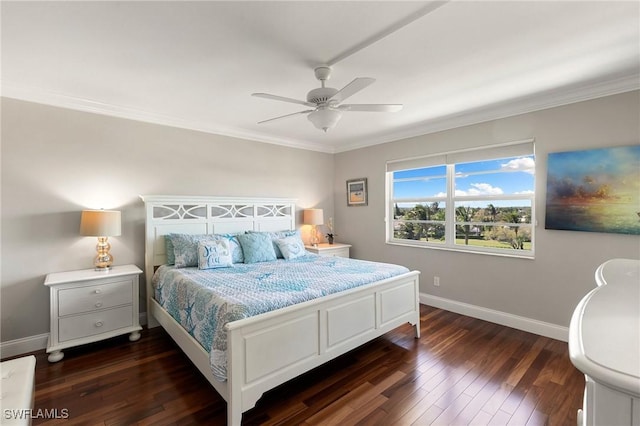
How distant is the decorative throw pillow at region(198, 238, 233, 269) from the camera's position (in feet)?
10.1

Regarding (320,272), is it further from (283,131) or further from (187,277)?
(283,131)

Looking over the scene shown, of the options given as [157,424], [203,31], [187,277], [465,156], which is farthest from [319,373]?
[465,156]

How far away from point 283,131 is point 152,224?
2.14 meters

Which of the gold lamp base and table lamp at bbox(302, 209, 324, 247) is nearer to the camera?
the gold lamp base

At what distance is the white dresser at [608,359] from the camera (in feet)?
1.81

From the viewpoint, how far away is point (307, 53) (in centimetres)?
212

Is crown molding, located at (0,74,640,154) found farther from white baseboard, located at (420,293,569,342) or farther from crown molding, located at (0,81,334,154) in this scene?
white baseboard, located at (420,293,569,342)

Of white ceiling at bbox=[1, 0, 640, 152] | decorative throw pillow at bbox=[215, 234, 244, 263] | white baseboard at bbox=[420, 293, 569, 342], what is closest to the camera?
white ceiling at bbox=[1, 0, 640, 152]

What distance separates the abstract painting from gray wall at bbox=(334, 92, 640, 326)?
3.3 inches

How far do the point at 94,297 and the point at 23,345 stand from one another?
79 centimetres

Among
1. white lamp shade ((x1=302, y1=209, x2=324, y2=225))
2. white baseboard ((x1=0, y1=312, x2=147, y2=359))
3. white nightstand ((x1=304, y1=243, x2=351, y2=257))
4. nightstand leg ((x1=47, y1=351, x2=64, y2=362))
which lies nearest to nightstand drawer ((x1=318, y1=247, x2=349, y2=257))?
white nightstand ((x1=304, y1=243, x2=351, y2=257))

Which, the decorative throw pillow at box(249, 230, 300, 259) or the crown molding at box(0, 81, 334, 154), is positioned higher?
the crown molding at box(0, 81, 334, 154)

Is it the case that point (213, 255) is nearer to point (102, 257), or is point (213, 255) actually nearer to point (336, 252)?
point (102, 257)

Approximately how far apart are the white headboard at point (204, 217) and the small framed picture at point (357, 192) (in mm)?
1052
